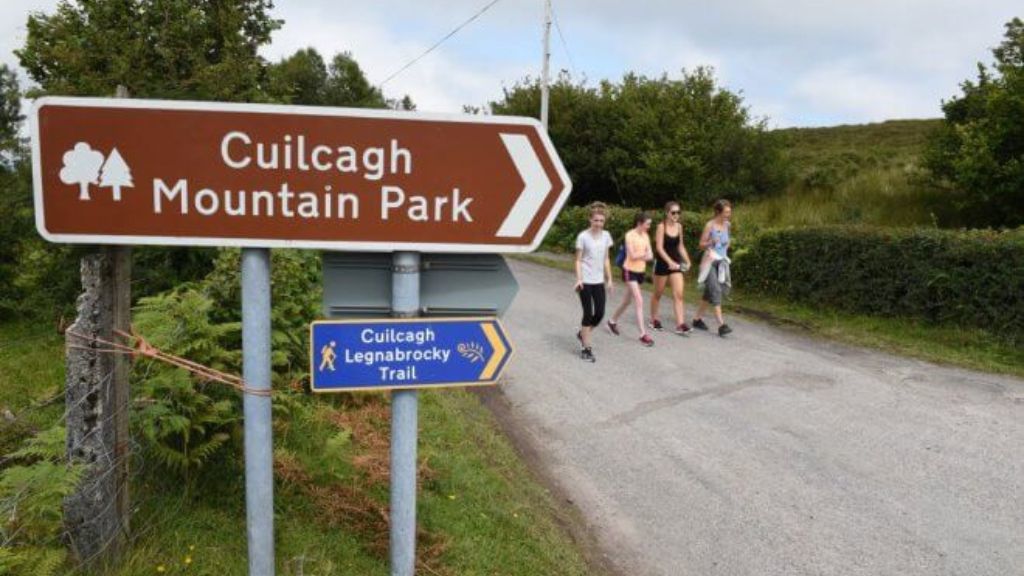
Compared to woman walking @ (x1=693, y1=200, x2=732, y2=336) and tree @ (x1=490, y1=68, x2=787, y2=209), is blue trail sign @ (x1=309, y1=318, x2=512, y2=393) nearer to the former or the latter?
woman walking @ (x1=693, y1=200, x2=732, y2=336)

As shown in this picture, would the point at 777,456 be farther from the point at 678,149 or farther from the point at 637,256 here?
the point at 678,149

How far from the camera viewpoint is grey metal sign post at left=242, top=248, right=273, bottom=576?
2316 millimetres

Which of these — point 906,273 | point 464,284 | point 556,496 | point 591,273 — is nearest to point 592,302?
point 591,273

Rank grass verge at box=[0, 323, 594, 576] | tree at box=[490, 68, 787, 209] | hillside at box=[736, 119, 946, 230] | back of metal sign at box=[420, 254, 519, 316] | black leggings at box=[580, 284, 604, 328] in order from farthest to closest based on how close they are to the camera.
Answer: tree at box=[490, 68, 787, 209] < hillside at box=[736, 119, 946, 230] < black leggings at box=[580, 284, 604, 328] < grass verge at box=[0, 323, 594, 576] < back of metal sign at box=[420, 254, 519, 316]

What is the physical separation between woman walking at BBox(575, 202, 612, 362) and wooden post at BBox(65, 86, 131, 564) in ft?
19.7

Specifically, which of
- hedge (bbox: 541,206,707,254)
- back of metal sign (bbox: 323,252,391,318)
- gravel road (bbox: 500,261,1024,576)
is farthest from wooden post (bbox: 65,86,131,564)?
hedge (bbox: 541,206,707,254)

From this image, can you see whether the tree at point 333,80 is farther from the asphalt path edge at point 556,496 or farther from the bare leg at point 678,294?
the asphalt path edge at point 556,496

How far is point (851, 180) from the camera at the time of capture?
22406 mm

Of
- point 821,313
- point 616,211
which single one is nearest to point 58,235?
point 821,313

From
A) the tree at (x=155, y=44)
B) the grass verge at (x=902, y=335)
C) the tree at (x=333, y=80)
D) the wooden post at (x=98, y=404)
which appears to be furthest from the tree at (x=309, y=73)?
the wooden post at (x=98, y=404)

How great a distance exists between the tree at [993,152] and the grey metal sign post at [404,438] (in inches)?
647

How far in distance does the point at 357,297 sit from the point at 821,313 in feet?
34.3

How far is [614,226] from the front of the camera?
1906 centimetres

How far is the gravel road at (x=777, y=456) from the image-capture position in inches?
170
